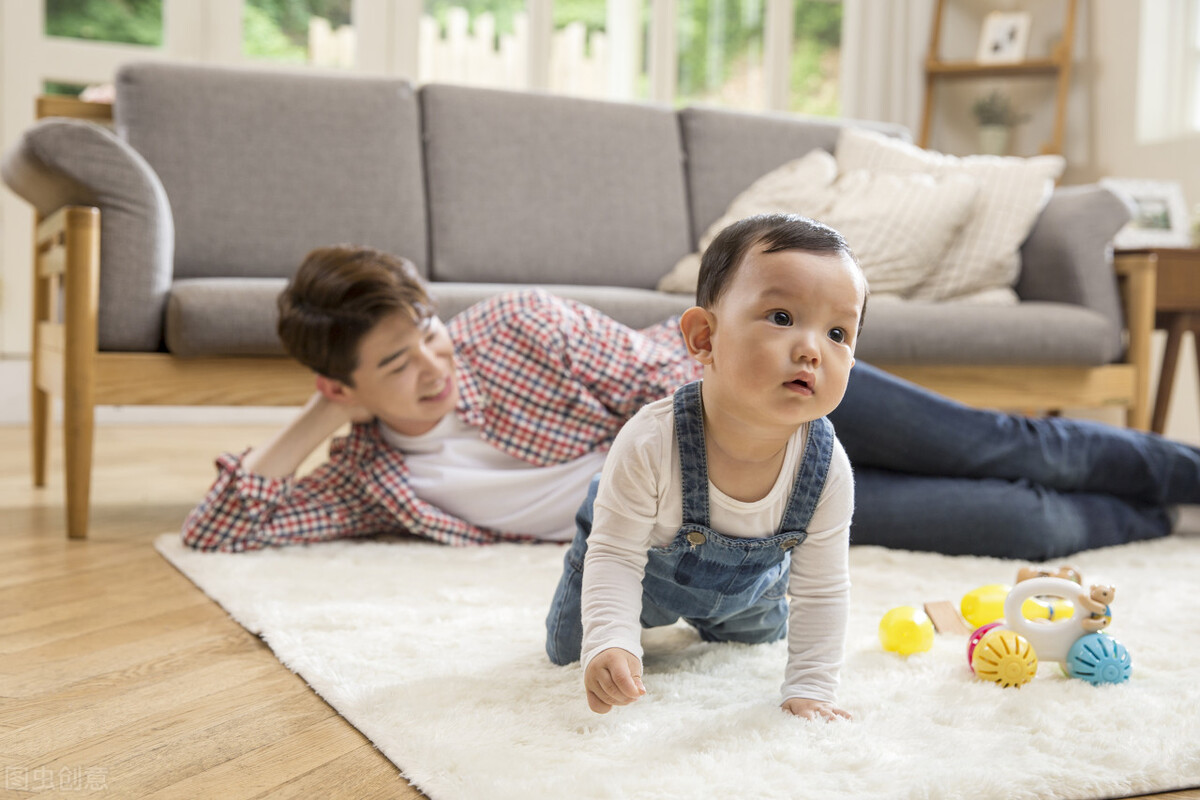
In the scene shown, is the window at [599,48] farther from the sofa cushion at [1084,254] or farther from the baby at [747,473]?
the baby at [747,473]

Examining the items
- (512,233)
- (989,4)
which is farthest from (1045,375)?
(989,4)

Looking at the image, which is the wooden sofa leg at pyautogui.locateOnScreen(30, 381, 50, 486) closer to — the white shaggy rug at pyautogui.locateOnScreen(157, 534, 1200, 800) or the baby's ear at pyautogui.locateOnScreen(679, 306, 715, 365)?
the white shaggy rug at pyautogui.locateOnScreen(157, 534, 1200, 800)

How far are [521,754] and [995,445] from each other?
3.27 feet

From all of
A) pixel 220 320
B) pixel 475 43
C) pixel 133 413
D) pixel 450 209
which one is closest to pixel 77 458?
pixel 220 320

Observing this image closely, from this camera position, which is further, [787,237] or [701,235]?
[701,235]

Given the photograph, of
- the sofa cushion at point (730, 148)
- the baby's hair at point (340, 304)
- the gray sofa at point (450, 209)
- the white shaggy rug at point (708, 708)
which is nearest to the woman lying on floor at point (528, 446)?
the baby's hair at point (340, 304)

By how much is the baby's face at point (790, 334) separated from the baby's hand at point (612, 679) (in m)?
0.21

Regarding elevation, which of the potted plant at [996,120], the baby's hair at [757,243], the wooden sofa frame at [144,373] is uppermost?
the potted plant at [996,120]

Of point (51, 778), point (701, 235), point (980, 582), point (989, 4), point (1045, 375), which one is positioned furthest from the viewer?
point (989, 4)

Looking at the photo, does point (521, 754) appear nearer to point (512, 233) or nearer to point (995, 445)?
point (995, 445)

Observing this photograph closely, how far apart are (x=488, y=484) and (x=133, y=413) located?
2583 mm

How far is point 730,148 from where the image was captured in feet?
9.05

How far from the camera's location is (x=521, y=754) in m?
0.78

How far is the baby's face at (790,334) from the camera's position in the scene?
30.2 inches
